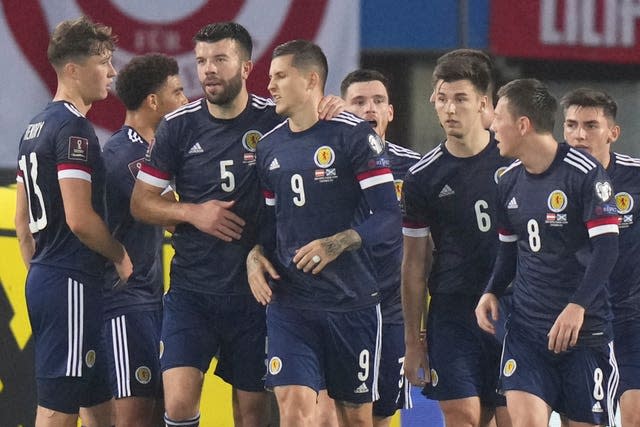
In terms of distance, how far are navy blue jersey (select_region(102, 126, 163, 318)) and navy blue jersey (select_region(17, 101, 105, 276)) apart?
1.18 ft

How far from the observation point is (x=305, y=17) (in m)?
12.8

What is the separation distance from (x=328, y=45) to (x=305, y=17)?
0.98ft

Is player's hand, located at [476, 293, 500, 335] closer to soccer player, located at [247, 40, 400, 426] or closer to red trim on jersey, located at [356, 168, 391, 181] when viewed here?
soccer player, located at [247, 40, 400, 426]

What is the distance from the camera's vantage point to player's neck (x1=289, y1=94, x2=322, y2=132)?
24.6ft

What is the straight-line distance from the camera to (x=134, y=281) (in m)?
8.02

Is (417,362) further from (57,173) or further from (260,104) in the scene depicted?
(57,173)

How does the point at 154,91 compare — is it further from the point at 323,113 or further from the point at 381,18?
the point at 381,18

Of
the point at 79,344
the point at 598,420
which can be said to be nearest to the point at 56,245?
the point at 79,344

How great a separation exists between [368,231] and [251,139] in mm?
851

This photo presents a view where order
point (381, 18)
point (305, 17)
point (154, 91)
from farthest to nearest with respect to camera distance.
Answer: point (381, 18)
point (305, 17)
point (154, 91)

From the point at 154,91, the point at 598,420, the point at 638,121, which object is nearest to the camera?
the point at 598,420

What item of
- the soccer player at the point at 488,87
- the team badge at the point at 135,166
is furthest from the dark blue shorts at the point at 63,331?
the soccer player at the point at 488,87

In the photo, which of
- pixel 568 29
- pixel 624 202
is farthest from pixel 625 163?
pixel 568 29

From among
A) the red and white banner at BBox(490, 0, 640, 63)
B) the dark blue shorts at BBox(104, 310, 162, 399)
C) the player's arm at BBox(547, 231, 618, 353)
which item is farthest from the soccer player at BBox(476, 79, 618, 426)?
the red and white banner at BBox(490, 0, 640, 63)
